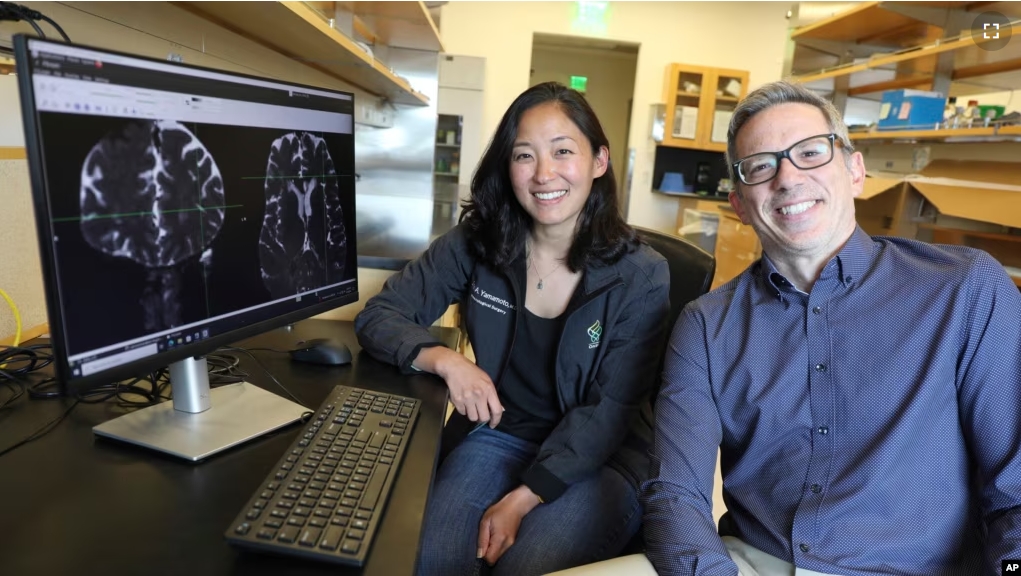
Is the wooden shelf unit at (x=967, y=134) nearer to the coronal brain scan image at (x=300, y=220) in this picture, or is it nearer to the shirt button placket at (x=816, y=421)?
the shirt button placket at (x=816, y=421)

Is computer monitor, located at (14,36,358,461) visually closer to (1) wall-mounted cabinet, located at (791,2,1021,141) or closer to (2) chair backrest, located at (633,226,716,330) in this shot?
(2) chair backrest, located at (633,226,716,330)

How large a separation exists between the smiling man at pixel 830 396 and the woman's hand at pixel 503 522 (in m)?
0.27

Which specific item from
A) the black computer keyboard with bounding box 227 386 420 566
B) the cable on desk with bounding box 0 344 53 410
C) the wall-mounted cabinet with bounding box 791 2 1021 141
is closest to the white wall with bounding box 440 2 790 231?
the wall-mounted cabinet with bounding box 791 2 1021 141

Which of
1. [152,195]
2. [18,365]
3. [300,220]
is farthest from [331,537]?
[18,365]

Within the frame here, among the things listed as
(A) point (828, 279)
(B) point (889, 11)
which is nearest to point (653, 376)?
(A) point (828, 279)

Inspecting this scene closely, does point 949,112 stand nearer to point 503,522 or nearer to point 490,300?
point 490,300

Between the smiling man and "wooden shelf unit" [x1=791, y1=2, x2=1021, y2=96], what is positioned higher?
"wooden shelf unit" [x1=791, y1=2, x2=1021, y2=96]

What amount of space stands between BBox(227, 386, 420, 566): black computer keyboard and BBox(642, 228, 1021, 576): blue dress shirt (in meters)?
0.47

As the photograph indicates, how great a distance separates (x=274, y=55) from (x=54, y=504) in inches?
75.3

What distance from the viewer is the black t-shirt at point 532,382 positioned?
1406mm

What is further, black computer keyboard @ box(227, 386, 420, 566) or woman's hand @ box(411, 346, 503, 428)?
woman's hand @ box(411, 346, 503, 428)

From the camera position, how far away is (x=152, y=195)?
0.74 meters

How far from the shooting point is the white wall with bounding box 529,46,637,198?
Result: 30.0 feet

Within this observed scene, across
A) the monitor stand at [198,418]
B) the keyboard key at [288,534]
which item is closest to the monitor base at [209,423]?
the monitor stand at [198,418]
